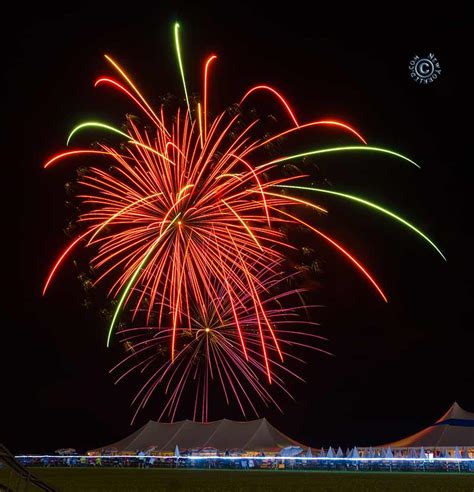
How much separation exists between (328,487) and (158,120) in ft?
56.8

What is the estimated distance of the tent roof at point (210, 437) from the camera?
67.3 m

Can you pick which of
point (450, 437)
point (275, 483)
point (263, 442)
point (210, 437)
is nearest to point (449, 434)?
point (450, 437)

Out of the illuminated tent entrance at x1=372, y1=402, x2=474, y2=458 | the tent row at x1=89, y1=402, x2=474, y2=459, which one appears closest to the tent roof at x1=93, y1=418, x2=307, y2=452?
the tent row at x1=89, y1=402, x2=474, y2=459

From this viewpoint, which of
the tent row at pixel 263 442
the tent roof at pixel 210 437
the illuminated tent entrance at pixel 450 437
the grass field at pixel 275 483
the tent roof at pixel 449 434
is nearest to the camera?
the grass field at pixel 275 483

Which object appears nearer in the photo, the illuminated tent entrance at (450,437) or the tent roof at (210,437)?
the illuminated tent entrance at (450,437)

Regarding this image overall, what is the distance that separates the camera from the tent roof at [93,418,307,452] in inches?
2651

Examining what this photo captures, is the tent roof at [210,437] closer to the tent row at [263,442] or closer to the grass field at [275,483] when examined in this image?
the tent row at [263,442]

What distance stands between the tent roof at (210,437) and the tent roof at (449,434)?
1223 cm

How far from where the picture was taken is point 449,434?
55.3 m

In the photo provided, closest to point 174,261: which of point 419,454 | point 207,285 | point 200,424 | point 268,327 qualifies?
point 207,285

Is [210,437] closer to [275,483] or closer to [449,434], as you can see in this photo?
[449,434]

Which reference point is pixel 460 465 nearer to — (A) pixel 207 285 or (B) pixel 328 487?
(B) pixel 328 487

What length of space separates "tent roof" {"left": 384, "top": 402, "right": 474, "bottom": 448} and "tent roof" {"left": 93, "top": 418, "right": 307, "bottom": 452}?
40.1 feet

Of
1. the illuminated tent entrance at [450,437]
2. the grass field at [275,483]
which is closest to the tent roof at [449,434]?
the illuminated tent entrance at [450,437]
